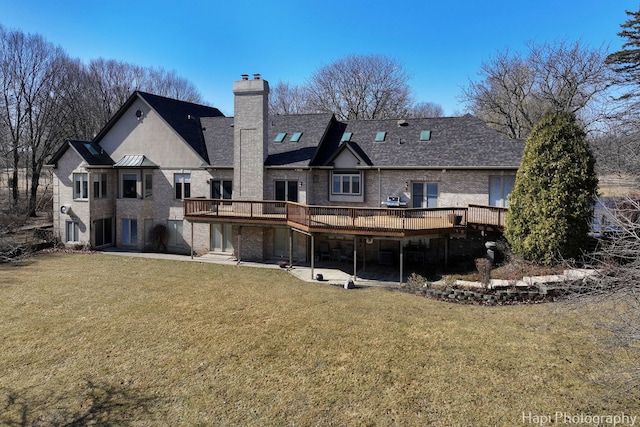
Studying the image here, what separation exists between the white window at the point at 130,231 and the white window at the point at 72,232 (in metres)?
2.58

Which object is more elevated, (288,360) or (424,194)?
(424,194)

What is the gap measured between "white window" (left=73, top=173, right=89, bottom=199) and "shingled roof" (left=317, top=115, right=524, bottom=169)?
1416 centimetres

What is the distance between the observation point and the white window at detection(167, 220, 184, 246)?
75.8 ft

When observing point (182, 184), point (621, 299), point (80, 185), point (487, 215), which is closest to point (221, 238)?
point (182, 184)

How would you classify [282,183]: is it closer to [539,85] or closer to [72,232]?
[72,232]

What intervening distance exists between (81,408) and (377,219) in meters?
12.1

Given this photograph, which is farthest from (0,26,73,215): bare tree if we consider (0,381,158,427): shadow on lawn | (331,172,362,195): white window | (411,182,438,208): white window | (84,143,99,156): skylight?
(411,182,438,208): white window

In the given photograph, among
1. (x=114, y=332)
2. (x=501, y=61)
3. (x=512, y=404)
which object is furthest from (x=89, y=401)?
(x=501, y=61)

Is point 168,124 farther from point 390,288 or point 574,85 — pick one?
point 574,85

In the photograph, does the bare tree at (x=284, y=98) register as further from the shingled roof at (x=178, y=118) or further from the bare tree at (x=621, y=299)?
the bare tree at (x=621, y=299)

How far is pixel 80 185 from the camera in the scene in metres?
23.3

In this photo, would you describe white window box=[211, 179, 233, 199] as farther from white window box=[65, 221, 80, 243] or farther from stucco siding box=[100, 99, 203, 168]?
white window box=[65, 221, 80, 243]

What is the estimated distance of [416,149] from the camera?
2038cm

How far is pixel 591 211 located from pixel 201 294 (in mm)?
15037
